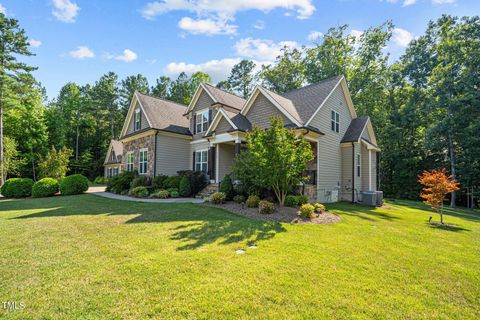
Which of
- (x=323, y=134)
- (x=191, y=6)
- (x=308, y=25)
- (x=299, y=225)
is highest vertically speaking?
(x=308, y=25)

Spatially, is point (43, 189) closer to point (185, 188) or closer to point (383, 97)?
point (185, 188)

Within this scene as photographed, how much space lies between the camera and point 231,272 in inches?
159

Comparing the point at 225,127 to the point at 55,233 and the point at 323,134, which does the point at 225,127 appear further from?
the point at 55,233

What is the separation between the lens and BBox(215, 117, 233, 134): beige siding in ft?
48.3

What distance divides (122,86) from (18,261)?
1856 inches

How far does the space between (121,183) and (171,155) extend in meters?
4.08

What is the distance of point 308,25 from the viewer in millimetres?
13547

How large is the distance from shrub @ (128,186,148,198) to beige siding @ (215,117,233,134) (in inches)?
236

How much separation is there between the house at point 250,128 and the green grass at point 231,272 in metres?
7.17

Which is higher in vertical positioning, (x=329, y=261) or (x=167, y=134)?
(x=167, y=134)

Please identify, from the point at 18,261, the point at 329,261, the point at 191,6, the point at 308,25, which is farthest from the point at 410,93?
the point at 18,261

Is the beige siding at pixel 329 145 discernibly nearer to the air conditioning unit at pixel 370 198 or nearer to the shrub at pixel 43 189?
the air conditioning unit at pixel 370 198

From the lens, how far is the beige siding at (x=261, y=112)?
14.5 m

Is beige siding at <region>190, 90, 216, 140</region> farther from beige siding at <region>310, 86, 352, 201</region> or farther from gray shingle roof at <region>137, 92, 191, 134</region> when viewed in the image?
beige siding at <region>310, 86, 352, 201</region>
